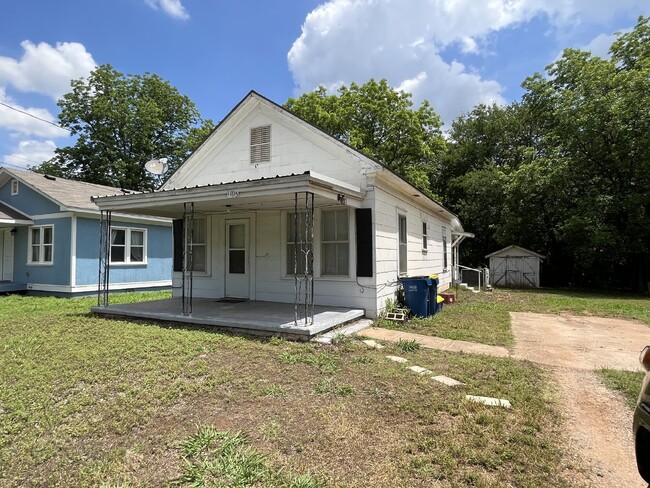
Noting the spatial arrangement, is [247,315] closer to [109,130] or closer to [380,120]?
[380,120]

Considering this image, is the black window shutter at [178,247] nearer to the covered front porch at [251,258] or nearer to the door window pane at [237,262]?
the covered front porch at [251,258]

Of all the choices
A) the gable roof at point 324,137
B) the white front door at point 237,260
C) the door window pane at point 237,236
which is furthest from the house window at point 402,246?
the door window pane at point 237,236

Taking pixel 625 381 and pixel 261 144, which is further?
pixel 261 144

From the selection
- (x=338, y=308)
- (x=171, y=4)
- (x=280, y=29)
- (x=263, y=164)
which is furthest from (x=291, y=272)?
(x=280, y=29)

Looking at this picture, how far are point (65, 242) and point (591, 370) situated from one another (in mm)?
15005

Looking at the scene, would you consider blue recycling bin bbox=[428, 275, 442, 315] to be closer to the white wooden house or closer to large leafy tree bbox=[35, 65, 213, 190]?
the white wooden house

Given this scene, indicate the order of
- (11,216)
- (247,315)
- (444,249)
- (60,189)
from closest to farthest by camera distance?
1. (247,315)
2. (11,216)
3. (60,189)
4. (444,249)

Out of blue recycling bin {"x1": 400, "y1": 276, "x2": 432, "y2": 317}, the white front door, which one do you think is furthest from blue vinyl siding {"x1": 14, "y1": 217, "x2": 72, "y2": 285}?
blue recycling bin {"x1": 400, "y1": 276, "x2": 432, "y2": 317}

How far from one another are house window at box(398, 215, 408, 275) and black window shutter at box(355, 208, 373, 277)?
1.99m

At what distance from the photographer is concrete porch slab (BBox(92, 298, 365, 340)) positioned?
20.8 ft

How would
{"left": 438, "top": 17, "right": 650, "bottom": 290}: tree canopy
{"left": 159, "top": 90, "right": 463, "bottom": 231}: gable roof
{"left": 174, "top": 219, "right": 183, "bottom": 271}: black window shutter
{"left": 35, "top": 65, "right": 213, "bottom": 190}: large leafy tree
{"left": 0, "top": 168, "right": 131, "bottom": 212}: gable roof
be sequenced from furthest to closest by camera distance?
{"left": 35, "top": 65, "right": 213, "bottom": 190}: large leafy tree, {"left": 438, "top": 17, "right": 650, "bottom": 290}: tree canopy, {"left": 0, "top": 168, "right": 131, "bottom": 212}: gable roof, {"left": 174, "top": 219, "right": 183, "bottom": 271}: black window shutter, {"left": 159, "top": 90, "right": 463, "bottom": 231}: gable roof

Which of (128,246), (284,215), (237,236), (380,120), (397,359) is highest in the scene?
(380,120)

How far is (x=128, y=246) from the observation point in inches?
549

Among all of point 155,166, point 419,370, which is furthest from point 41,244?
point 419,370
